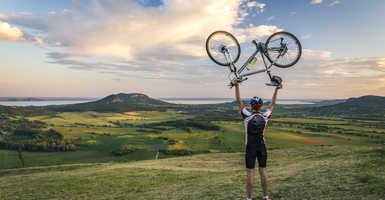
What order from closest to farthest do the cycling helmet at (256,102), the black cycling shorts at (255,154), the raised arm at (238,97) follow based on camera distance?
the black cycling shorts at (255,154)
the cycling helmet at (256,102)
the raised arm at (238,97)

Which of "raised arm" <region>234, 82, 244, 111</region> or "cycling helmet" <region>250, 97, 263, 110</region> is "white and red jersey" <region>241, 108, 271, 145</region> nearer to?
"cycling helmet" <region>250, 97, 263, 110</region>

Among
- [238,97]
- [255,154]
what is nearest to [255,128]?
[255,154]

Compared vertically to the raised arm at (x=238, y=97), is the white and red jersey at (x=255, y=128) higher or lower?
lower

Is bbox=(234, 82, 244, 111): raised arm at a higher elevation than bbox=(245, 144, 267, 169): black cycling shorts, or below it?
higher

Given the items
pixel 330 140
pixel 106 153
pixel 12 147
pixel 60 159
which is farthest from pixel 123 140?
pixel 330 140

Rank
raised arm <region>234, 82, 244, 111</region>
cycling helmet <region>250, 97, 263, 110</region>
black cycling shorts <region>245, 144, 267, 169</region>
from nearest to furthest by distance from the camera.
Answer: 1. black cycling shorts <region>245, 144, 267, 169</region>
2. cycling helmet <region>250, 97, 263, 110</region>
3. raised arm <region>234, 82, 244, 111</region>

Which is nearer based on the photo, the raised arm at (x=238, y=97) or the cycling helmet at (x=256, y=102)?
the cycling helmet at (x=256, y=102)

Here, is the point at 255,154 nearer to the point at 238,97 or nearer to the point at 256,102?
the point at 256,102

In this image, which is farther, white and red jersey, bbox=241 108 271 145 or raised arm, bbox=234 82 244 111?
raised arm, bbox=234 82 244 111

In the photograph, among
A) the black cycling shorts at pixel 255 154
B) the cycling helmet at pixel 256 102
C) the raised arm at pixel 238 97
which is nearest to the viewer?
the black cycling shorts at pixel 255 154

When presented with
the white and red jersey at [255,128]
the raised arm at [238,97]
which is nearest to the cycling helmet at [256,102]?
the white and red jersey at [255,128]

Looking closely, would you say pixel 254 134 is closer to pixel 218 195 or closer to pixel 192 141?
pixel 218 195

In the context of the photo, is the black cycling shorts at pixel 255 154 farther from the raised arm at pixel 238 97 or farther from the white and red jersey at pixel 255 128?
the raised arm at pixel 238 97

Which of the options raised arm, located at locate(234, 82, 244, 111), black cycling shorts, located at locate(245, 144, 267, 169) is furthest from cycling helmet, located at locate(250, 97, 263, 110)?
black cycling shorts, located at locate(245, 144, 267, 169)
